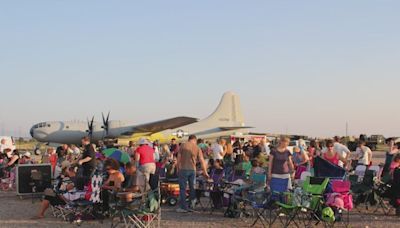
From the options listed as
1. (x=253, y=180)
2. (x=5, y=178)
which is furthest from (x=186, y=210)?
(x=5, y=178)

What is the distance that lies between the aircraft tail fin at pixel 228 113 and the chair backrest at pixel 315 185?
1394 inches

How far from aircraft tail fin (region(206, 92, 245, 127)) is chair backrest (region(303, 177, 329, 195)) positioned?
1394 inches

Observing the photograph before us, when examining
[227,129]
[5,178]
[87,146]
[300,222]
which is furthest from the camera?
[227,129]

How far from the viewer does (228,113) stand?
44.9 meters

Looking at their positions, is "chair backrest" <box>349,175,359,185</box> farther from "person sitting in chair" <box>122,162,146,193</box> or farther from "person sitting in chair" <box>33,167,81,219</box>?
"person sitting in chair" <box>33,167,81,219</box>

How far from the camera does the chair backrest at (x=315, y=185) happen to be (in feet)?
23.1

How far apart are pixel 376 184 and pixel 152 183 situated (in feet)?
14.4

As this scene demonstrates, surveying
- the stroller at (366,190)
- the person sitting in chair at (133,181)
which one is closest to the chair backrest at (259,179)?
the person sitting in chair at (133,181)

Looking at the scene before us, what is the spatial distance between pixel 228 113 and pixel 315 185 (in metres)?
37.7

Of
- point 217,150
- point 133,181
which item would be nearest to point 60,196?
point 133,181

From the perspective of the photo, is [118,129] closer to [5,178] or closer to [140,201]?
[5,178]

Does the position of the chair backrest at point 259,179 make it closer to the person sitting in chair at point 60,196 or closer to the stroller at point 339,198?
the stroller at point 339,198

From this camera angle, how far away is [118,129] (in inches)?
1400

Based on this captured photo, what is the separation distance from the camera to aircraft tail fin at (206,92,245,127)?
143 ft
